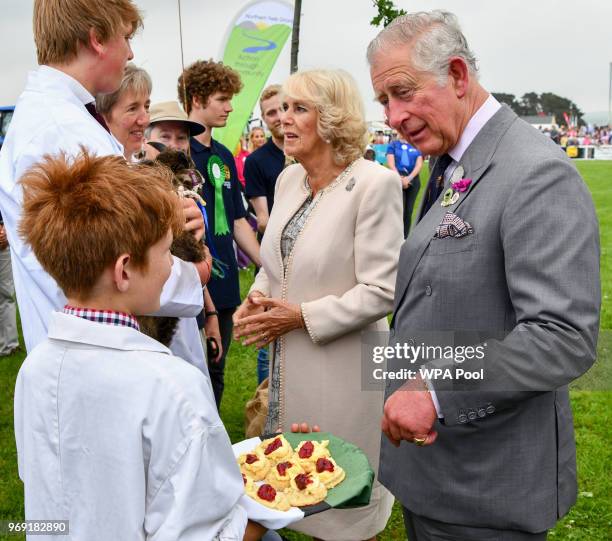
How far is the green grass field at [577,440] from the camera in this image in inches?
163

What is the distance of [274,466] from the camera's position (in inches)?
97.3

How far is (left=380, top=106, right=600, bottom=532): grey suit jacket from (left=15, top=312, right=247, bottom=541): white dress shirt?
683 millimetres

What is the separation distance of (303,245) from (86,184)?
1740mm

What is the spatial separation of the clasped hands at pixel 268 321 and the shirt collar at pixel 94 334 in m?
1.66

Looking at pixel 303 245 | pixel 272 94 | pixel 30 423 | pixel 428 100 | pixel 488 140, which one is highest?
pixel 272 94

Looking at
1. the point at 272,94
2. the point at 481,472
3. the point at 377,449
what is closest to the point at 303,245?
the point at 377,449

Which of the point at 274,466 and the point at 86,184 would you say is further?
the point at 274,466

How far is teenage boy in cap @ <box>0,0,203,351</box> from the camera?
2197 mm

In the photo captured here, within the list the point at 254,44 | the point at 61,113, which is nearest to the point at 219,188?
the point at 61,113

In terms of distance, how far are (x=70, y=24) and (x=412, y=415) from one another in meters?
1.67

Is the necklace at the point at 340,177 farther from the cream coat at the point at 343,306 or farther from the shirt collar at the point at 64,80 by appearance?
the shirt collar at the point at 64,80

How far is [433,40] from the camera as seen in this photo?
2152mm

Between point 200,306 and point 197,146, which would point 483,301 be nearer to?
point 200,306

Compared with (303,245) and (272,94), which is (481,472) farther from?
(272,94)
